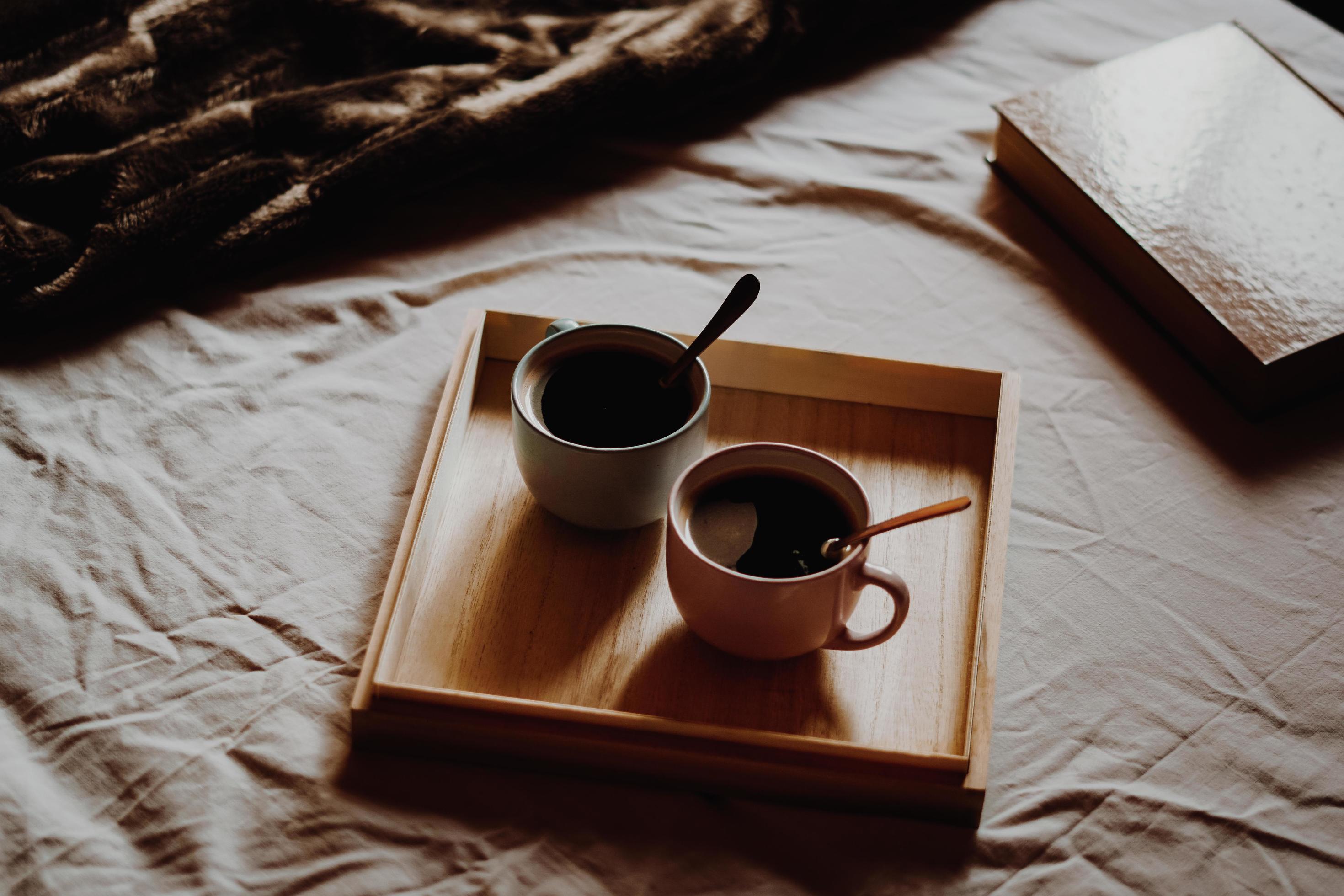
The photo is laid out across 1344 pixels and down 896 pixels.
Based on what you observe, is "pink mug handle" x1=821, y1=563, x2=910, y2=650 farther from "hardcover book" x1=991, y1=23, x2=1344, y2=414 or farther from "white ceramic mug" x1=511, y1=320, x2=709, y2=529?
"hardcover book" x1=991, y1=23, x2=1344, y2=414

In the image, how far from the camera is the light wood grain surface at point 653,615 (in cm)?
51

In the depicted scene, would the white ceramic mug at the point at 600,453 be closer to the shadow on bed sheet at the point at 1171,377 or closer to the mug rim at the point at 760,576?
the mug rim at the point at 760,576

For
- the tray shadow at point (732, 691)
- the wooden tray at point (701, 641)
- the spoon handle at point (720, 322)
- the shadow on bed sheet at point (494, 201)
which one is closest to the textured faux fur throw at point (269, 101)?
the shadow on bed sheet at point (494, 201)

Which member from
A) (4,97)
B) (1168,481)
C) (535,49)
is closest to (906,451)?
(1168,481)

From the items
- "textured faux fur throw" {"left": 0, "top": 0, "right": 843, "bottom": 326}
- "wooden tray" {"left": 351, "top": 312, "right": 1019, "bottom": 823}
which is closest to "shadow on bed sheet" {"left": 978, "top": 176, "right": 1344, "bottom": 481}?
"wooden tray" {"left": 351, "top": 312, "right": 1019, "bottom": 823}

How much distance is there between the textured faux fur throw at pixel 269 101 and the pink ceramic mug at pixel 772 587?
1.33 ft

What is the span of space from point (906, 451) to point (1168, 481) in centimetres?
17

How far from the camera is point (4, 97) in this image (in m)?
0.77

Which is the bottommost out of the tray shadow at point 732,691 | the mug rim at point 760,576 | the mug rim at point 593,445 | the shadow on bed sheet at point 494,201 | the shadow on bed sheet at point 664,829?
the shadow on bed sheet at point 664,829

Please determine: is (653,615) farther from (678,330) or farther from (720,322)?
(678,330)

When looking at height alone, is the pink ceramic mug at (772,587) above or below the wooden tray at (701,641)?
above

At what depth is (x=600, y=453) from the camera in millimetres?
518

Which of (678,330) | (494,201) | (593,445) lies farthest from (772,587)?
(494,201)

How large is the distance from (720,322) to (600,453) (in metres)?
0.10
